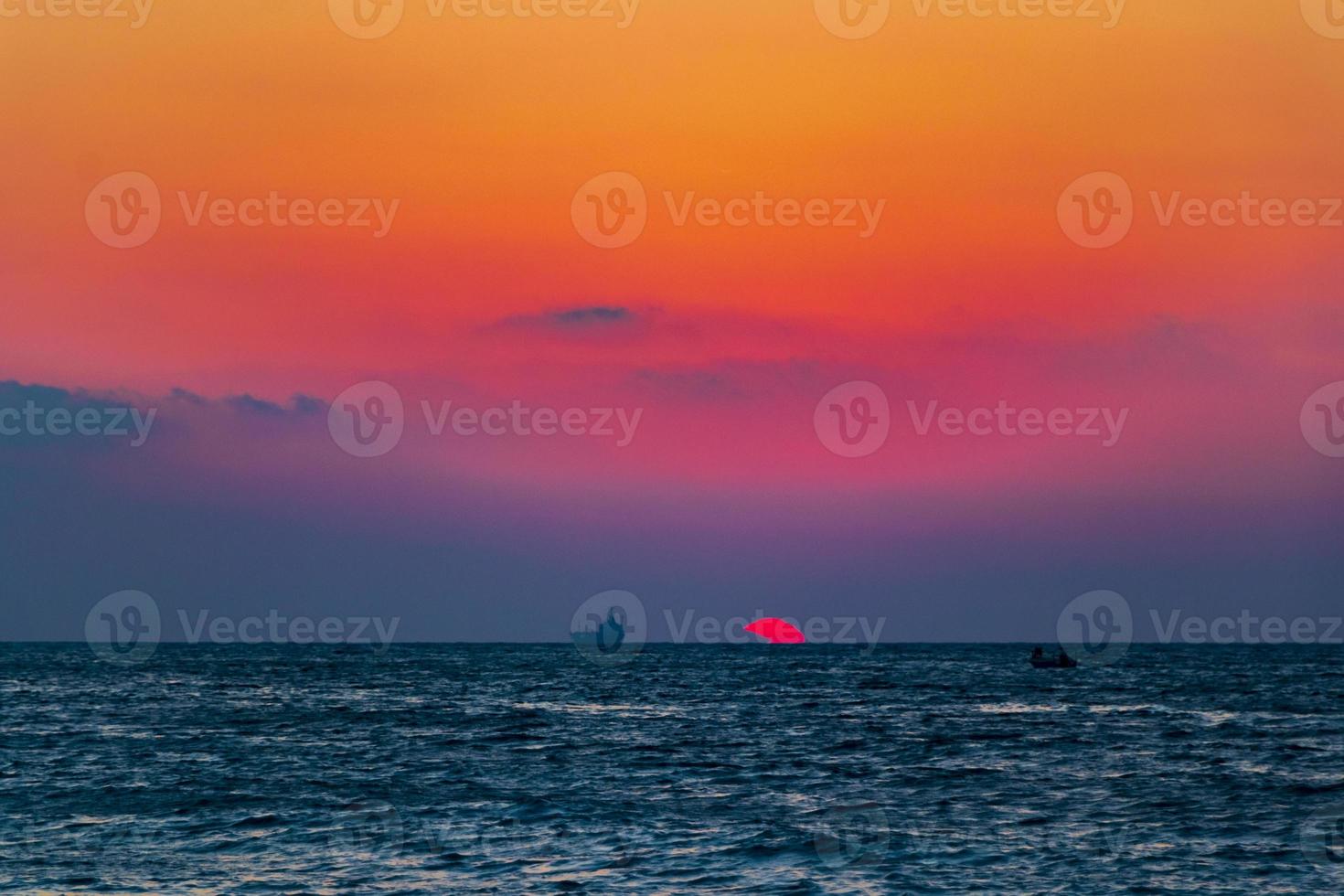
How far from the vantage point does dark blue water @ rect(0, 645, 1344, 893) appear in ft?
100

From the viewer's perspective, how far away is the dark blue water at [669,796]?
30500 mm

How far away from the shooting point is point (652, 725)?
67812mm

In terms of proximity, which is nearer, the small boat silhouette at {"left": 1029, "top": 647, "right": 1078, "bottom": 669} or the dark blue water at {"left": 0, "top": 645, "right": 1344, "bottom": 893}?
the dark blue water at {"left": 0, "top": 645, "right": 1344, "bottom": 893}

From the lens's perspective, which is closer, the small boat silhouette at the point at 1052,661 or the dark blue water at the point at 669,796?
the dark blue water at the point at 669,796

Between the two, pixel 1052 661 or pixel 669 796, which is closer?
pixel 669 796

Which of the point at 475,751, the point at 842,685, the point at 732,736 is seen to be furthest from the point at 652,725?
the point at 842,685

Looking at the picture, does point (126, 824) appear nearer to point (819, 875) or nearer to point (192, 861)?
point (192, 861)

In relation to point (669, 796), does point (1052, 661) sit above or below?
above

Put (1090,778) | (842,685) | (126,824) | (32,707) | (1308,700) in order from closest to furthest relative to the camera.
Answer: (126,824), (1090,778), (32,707), (1308,700), (842,685)

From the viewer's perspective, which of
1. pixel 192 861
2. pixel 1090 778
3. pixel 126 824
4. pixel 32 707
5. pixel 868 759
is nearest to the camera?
pixel 192 861

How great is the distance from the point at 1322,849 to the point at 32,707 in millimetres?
69422

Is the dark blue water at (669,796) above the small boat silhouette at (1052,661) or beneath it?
beneath

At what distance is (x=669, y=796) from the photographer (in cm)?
4144

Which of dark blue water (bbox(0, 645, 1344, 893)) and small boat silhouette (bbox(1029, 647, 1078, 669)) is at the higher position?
small boat silhouette (bbox(1029, 647, 1078, 669))
